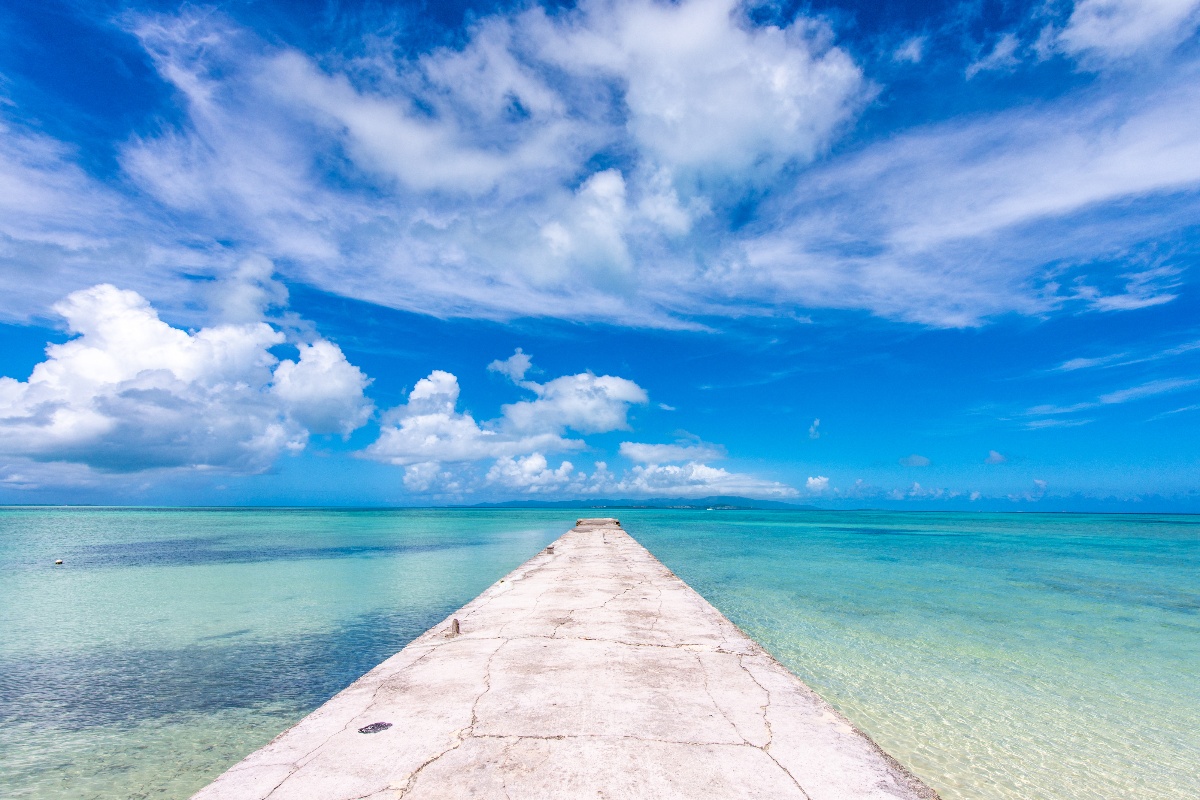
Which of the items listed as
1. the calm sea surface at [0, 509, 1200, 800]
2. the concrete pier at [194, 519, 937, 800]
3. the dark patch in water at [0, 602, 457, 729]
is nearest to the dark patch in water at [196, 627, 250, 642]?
the calm sea surface at [0, 509, 1200, 800]

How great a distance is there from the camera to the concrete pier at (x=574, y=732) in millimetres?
2713

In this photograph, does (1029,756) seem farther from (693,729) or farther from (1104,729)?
(693,729)

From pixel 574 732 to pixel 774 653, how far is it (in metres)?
5.71

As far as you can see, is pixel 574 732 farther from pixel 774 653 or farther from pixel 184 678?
pixel 184 678

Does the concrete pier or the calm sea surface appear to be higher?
the concrete pier

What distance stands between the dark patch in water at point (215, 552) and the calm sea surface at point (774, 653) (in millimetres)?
2899

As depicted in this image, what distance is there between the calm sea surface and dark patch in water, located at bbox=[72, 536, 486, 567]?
114 inches

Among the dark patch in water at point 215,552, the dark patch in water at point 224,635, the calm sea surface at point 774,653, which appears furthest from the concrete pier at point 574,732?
the dark patch in water at point 215,552

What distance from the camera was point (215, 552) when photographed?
24.8m

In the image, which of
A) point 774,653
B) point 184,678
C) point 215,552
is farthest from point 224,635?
point 215,552

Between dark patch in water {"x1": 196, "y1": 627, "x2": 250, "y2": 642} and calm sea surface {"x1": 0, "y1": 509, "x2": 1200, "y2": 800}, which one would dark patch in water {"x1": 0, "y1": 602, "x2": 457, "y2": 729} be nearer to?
calm sea surface {"x1": 0, "y1": 509, "x2": 1200, "y2": 800}

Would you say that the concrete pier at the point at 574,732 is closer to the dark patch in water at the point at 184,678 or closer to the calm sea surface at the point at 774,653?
the calm sea surface at the point at 774,653

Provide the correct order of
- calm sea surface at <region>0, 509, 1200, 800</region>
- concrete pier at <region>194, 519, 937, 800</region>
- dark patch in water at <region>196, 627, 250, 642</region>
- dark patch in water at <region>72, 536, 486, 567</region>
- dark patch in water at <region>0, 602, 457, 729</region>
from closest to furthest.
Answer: concrete pier at <region>194, 519, 937, 800</region> → calm sea surface at <region>0, 509, 1200, 800</region> → dark patch in water at <region>0, 602, 457, 729</region> → dark patch in water at <region>196, 627, 250, 642</region> → dark patch in water at <region>72, 536, 486, 567</region>

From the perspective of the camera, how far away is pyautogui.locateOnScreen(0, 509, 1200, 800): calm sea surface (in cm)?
484
